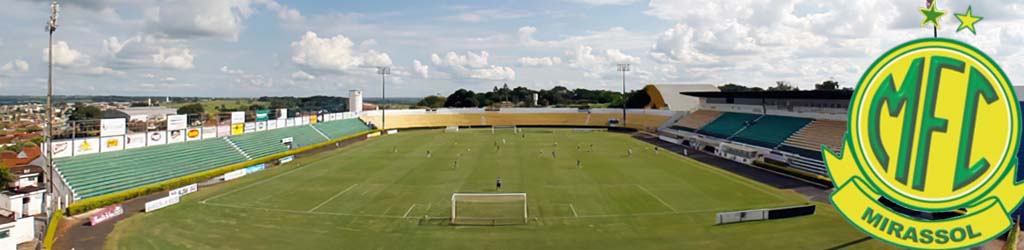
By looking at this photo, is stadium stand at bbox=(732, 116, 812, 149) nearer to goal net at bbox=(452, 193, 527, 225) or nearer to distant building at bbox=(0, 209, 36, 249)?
goal net at bbox=(452, 193, 527, 225)

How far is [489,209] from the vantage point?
2605cm

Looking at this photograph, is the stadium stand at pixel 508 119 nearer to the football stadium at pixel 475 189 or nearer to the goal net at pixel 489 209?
the football stadium at pixel 475 189

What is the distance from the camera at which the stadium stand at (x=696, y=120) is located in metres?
65.8

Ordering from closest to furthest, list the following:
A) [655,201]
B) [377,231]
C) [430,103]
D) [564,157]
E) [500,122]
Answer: [377,231] < [655,201] < [564,157] < [500,122] < [430,103]

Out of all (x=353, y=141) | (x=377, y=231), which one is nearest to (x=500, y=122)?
(x=353, y=141)

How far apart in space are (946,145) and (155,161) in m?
42.9

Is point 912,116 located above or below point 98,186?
above

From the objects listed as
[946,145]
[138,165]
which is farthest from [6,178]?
[946,145]

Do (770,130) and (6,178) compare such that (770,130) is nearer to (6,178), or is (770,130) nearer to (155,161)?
(155,161)

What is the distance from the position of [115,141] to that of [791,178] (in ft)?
154

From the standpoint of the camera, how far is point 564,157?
154 ft

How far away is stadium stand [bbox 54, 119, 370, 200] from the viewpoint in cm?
2977

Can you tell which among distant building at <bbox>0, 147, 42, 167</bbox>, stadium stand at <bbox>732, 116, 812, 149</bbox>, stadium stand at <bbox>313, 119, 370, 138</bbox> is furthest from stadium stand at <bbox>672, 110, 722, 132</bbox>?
distant building at <bbox>0, 147, 42, 167</bbox>

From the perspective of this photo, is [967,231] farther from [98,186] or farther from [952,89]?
[98,186]
